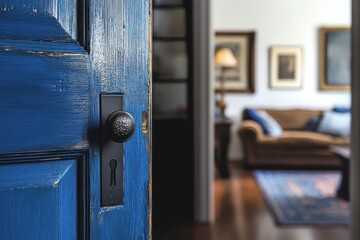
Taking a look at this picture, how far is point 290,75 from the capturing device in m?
7.14

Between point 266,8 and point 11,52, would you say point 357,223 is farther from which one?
point 266,8

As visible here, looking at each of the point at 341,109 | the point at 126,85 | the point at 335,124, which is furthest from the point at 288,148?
the point at 126,85

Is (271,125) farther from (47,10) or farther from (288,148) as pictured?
(47,10)

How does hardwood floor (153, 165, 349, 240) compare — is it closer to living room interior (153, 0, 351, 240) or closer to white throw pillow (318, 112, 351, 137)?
living room interior (153, 0, 351, 240)

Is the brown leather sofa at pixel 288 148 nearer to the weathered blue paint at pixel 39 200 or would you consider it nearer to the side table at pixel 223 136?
the side table at pixel 223 136

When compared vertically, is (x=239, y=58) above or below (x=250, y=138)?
above

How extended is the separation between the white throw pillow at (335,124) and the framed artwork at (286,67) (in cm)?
76

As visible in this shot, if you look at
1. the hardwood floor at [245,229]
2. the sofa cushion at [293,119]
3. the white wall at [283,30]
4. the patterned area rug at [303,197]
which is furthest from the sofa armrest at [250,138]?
the hardwood floor at [245,229]

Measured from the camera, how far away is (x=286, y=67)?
281 inches

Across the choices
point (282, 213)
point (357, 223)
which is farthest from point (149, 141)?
point (282, 213)

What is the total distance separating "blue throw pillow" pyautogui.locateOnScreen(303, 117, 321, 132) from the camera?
677 cm

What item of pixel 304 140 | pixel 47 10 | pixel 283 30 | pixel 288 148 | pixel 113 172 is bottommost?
pixel 288 148

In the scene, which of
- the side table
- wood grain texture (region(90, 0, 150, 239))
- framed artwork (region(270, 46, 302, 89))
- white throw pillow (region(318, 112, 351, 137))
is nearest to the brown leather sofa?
white throw pillow (region(318, 112, 351, 137))

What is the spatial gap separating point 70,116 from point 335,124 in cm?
613
